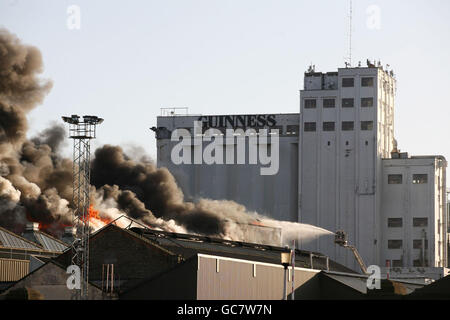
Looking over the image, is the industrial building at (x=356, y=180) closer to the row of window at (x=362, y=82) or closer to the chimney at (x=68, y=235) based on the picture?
the row of window at (x=362, y=82)

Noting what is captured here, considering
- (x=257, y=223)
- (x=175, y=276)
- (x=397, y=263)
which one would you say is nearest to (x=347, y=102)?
(x=257, y=223)

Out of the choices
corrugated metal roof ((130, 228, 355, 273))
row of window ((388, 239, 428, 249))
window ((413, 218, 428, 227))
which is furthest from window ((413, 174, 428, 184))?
corrugated metal roof ((130, 228, 355, 273))

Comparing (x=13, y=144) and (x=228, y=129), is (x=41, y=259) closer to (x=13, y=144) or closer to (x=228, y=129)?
(x=13, y=144)

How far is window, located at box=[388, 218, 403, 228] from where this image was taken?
494 feet

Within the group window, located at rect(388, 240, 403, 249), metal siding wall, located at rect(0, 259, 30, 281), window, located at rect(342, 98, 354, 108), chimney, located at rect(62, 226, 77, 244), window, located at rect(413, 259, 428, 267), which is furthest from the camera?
window, located at rect(342, 98, 354, 108)

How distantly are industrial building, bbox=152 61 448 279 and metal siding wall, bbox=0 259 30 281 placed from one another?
2320 inches

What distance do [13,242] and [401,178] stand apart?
2699 inches

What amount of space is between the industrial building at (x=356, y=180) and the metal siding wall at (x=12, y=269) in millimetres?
58932

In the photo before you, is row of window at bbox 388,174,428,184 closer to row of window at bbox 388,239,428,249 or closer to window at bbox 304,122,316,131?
row of window at bbox 388,239,428,249

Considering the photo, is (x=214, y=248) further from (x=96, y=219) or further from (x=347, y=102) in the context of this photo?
(x=347, y=102)

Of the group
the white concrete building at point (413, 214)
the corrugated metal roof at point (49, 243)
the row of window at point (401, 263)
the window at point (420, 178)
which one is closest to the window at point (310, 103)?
the white concrete building at point (413, 214)

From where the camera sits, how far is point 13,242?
101 metres
